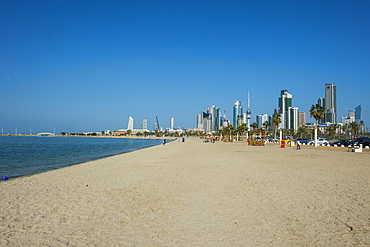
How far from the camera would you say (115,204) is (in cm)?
719

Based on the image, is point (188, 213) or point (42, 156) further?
point (42, 156)

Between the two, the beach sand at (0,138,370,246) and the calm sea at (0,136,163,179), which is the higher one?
the beach sand at (0,138,370,246)

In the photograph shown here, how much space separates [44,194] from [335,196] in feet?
27.1

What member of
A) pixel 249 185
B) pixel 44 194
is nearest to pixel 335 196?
pixel 249 185

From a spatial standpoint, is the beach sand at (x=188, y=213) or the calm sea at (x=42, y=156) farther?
the calm sea at (x=42, y=156)

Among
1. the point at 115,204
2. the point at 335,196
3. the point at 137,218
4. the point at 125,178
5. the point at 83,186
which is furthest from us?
the point at 125,178

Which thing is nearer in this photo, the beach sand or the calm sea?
the beach sand

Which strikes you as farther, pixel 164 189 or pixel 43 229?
pixel 164 189

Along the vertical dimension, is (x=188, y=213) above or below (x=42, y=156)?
above

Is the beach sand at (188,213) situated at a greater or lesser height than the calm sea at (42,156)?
greater

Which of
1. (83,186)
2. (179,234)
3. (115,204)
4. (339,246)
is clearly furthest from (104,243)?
(83,186)

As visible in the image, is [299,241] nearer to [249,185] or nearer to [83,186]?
[249,185]

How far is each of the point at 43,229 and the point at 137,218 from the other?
175cm

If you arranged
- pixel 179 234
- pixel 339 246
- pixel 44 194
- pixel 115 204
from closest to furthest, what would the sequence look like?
1. pixel 339 246
2. pixel 179 234
3. pixel 115 204
4. pixel 44 194
